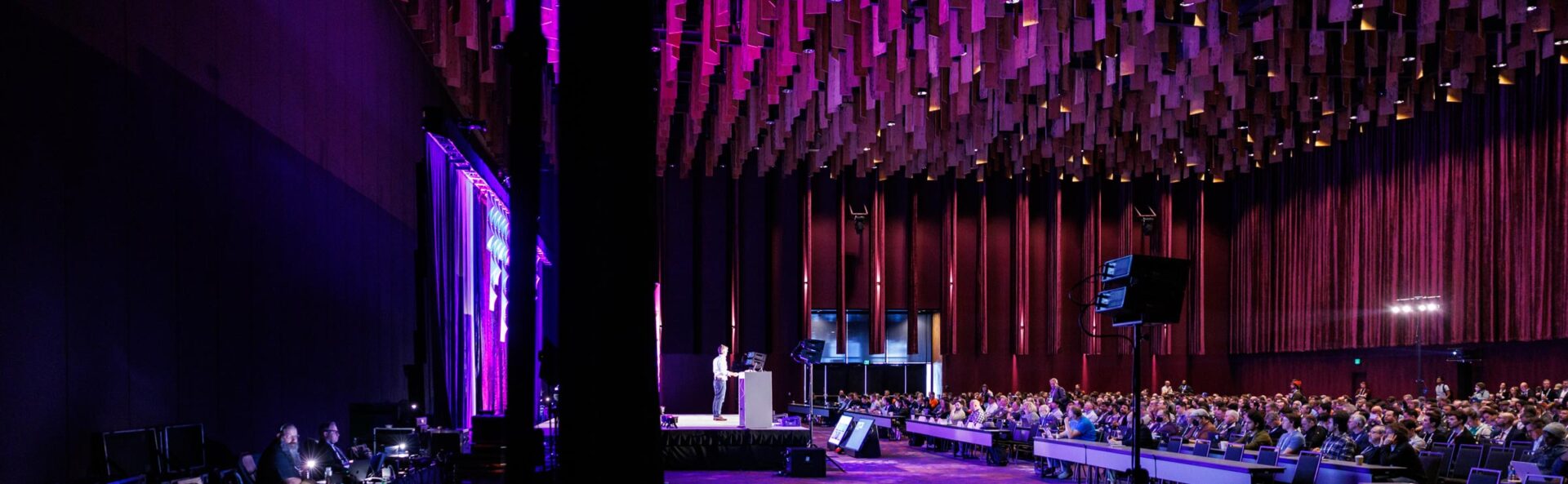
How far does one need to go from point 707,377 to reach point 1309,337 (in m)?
13.3

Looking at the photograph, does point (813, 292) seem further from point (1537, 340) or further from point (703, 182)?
point (1537, 340)

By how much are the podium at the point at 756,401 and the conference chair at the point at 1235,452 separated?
22.8 ft

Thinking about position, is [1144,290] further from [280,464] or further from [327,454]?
[327,454]

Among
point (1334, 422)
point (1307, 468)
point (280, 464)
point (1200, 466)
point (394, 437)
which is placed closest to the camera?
point (280, 464)

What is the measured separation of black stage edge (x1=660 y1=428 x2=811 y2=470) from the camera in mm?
17375

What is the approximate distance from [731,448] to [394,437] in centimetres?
570

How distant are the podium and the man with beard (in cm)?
832

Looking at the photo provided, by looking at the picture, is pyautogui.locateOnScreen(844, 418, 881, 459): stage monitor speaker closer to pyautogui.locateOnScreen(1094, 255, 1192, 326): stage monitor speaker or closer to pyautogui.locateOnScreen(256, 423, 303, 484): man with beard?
pyautogui.locateOnScreen(256, 423, 303, 484): man with beard

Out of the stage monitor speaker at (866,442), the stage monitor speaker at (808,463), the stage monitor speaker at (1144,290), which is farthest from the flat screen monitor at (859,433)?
the stage monitor speaker at (1144,290)

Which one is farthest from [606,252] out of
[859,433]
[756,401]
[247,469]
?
[859,433]

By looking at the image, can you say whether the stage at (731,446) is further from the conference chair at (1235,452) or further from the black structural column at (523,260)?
the black structural column at (523,260)

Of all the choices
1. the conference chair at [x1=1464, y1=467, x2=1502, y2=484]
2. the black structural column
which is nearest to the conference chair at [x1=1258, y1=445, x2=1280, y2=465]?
the conference chair at [x1=1464, y1=467, x2=1502, y2=484]

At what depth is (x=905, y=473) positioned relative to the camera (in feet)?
56.2

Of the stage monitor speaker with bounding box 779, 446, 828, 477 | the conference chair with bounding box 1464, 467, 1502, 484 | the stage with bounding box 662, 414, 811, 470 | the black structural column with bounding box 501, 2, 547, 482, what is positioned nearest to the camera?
the black structural column with bounding box 501, 2, 547, 482
